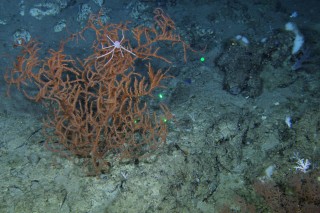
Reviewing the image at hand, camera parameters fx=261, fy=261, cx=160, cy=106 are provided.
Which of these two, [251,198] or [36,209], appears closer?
[36,209]

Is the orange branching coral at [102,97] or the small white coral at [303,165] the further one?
the small white coral at [303,165]

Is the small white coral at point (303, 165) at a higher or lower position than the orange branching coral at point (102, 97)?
lower

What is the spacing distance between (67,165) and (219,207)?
1.95 meters

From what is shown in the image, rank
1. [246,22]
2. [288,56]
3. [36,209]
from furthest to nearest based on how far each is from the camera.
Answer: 1. [246,22]
2. [288,56]
3. [36,209]

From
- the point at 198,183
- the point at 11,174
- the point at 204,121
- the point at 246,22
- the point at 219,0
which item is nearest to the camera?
the point at 11,174

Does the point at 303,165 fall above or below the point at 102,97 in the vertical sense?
below

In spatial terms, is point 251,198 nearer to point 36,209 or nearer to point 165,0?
point 36,209

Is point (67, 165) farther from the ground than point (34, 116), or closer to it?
closer to it

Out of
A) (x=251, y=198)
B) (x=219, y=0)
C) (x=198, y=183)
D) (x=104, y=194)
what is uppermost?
(x=219, y=0)

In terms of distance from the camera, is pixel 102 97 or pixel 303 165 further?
pixel 303 165

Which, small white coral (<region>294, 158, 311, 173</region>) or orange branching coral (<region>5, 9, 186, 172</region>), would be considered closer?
orange branching coral (<region>5, 9, 186, 172</region>)

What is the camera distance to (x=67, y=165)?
321cm

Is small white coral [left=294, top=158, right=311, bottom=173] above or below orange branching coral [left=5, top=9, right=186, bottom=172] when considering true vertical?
below

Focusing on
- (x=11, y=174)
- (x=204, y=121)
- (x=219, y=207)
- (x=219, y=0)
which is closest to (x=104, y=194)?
(x=11, y=174)
